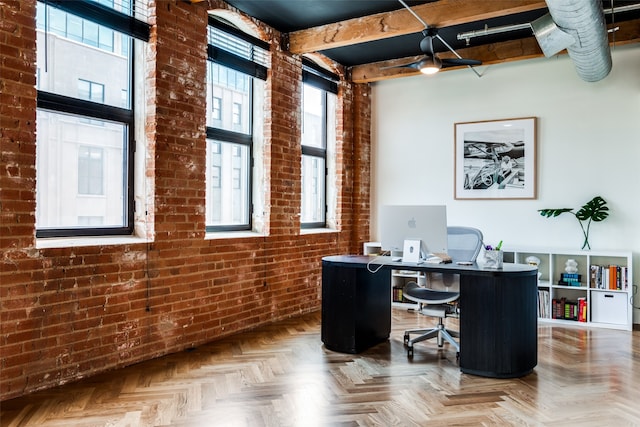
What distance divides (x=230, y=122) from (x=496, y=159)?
330cm

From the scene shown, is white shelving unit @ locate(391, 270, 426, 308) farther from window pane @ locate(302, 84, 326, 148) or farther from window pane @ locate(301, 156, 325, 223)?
window pane @ locate(302, 84, 326, 148)

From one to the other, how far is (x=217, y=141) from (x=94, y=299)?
2030 mm

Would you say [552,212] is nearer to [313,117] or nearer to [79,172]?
[313,117]

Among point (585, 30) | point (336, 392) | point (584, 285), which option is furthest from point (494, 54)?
point (336, 392)

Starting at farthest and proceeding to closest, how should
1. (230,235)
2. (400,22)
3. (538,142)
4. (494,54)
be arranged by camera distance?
(538,142) → (494,54) → (230,235) → (400,22)

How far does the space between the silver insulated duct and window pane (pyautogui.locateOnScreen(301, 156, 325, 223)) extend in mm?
3202

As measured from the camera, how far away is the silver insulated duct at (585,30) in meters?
3.49

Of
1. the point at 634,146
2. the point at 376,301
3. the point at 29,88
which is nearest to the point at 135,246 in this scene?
the point at 29,88

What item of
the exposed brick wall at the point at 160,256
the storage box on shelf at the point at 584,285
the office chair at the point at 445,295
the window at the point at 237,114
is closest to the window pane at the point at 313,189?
the exposed brick wall at the point at 160,256

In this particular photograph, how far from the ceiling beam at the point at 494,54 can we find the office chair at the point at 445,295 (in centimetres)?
237

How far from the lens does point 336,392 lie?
3.33 m

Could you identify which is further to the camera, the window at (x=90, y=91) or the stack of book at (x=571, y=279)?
the stack of book at (x=571, y=279)

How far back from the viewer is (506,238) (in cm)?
608

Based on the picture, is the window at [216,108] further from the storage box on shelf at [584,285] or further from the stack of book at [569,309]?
the stack of book at [569,309]
